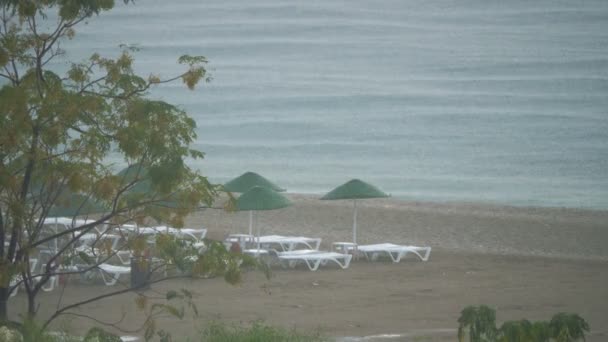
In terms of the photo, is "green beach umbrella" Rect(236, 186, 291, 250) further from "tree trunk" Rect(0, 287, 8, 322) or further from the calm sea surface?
the calm sea surface

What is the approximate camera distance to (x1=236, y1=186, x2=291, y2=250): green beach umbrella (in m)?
12.3

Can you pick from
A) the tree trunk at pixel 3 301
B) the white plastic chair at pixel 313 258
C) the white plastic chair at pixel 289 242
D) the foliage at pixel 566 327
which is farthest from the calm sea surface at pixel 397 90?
the foliage at pixel 566 327

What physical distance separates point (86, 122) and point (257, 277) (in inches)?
236

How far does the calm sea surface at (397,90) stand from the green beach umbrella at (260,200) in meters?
13.8

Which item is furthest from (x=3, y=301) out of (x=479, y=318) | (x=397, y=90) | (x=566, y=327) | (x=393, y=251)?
(x=397, y=90)

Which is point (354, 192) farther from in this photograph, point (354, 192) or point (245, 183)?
point (245, 183)

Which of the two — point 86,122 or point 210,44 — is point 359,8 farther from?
point 86,122

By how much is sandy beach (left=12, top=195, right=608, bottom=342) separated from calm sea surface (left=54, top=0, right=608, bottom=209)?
890cm

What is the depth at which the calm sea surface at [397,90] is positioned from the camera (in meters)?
34.2

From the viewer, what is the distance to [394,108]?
52438 mm

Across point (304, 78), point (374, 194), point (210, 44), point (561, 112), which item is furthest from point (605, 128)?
point (374, 194)

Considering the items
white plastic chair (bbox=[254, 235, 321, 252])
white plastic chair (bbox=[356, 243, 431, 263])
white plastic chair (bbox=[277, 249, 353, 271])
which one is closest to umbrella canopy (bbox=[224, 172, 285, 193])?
white plastic chair (bbox=[254, 235, 321, 252])

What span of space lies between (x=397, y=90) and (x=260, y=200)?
44800 mm

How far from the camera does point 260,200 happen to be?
12.4 metres
